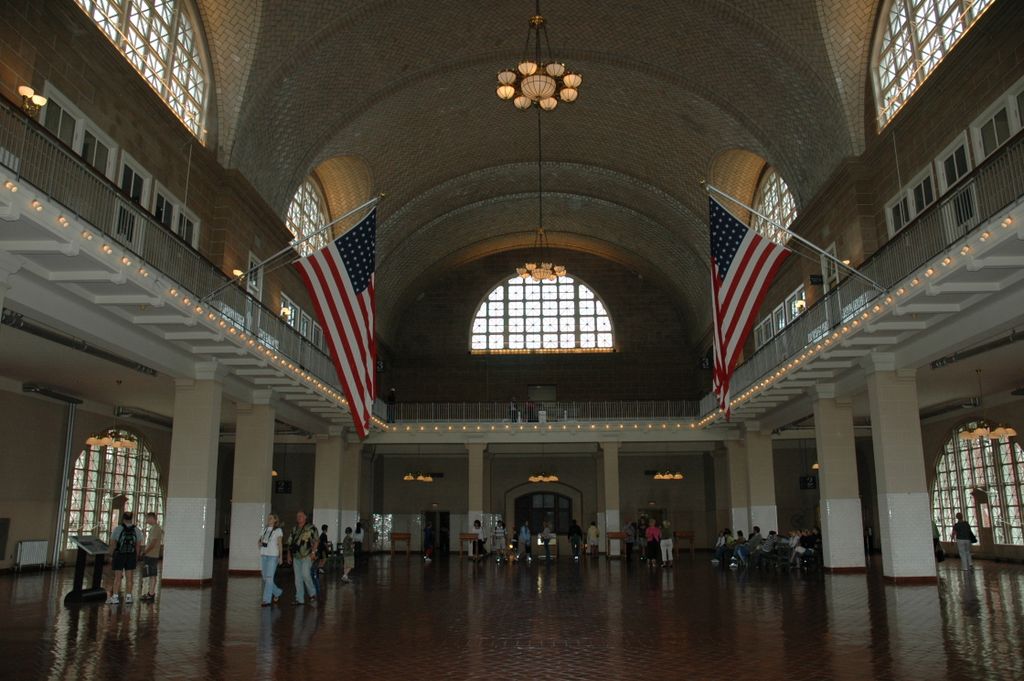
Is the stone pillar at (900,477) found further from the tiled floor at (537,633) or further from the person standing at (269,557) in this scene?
the person standing at (269,557)

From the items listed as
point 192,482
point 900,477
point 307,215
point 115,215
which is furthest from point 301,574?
point 307,215

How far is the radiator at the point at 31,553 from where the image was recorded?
21188 millimetres

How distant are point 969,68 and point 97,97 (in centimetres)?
1509

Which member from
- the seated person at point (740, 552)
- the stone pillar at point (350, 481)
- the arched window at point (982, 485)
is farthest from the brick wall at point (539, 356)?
the seated person at point (740, 552)

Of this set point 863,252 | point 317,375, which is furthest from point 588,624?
point 317,375

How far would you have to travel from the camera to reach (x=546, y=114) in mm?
26281

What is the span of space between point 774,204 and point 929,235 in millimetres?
13288

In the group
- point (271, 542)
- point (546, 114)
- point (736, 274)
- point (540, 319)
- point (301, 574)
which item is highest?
point (546, 114)

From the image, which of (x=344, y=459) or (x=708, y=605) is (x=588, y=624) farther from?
(x=344, y=459)

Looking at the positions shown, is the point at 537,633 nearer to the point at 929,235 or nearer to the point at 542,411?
the point at 929,235

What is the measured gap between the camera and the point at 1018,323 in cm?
1292

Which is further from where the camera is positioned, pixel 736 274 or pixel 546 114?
pixel 546 114

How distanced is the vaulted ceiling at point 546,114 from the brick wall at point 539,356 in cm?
644

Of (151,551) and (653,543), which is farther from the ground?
(151,551)
